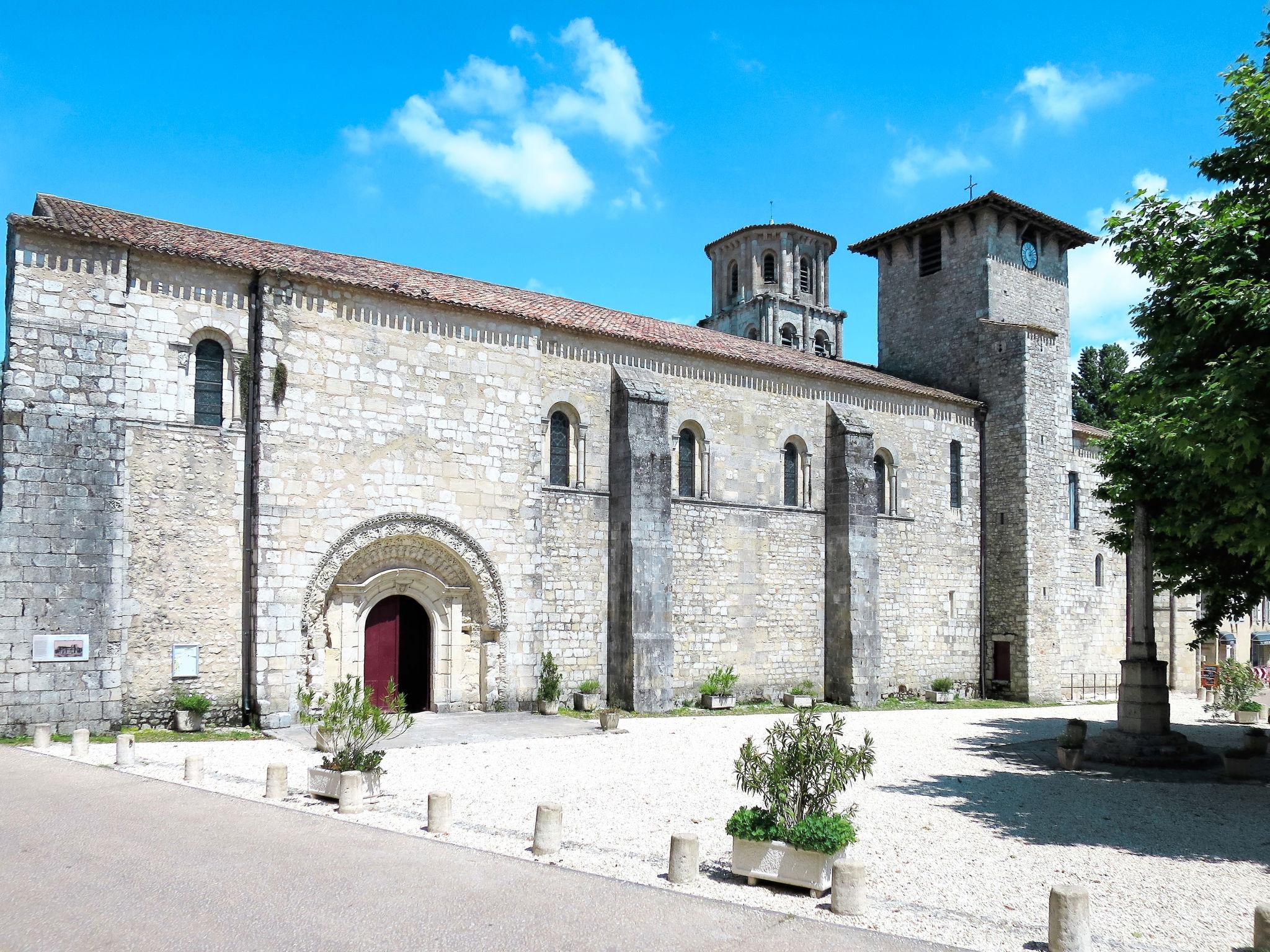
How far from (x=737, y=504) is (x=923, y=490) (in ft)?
23.8

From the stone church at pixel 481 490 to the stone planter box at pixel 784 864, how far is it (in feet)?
37.4

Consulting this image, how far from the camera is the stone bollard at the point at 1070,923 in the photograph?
22.9 ft

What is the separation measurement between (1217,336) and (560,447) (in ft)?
45.4

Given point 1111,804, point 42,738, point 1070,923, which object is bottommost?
point 1111,804

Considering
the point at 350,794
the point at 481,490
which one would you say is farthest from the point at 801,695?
the point at 350,794

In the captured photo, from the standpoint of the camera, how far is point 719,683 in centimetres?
2344

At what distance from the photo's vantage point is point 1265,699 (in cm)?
2648

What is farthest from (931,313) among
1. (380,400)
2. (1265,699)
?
(380,400)

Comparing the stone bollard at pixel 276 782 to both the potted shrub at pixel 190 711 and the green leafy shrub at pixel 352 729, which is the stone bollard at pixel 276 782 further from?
the potted shrub at pixel 190 711

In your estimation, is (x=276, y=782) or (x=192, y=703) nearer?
(x=276, y=782)

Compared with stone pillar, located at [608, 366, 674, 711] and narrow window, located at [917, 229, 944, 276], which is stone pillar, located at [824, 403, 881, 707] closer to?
stone pillar, located at [608, 366, 674, 711]

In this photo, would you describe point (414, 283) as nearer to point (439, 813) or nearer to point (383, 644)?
point (383, 644)

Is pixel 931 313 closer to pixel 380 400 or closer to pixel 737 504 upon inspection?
pixel 737 504

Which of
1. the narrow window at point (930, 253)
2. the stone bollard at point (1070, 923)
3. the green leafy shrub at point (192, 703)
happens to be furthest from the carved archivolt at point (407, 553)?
the narrow window at point (930, 253)
